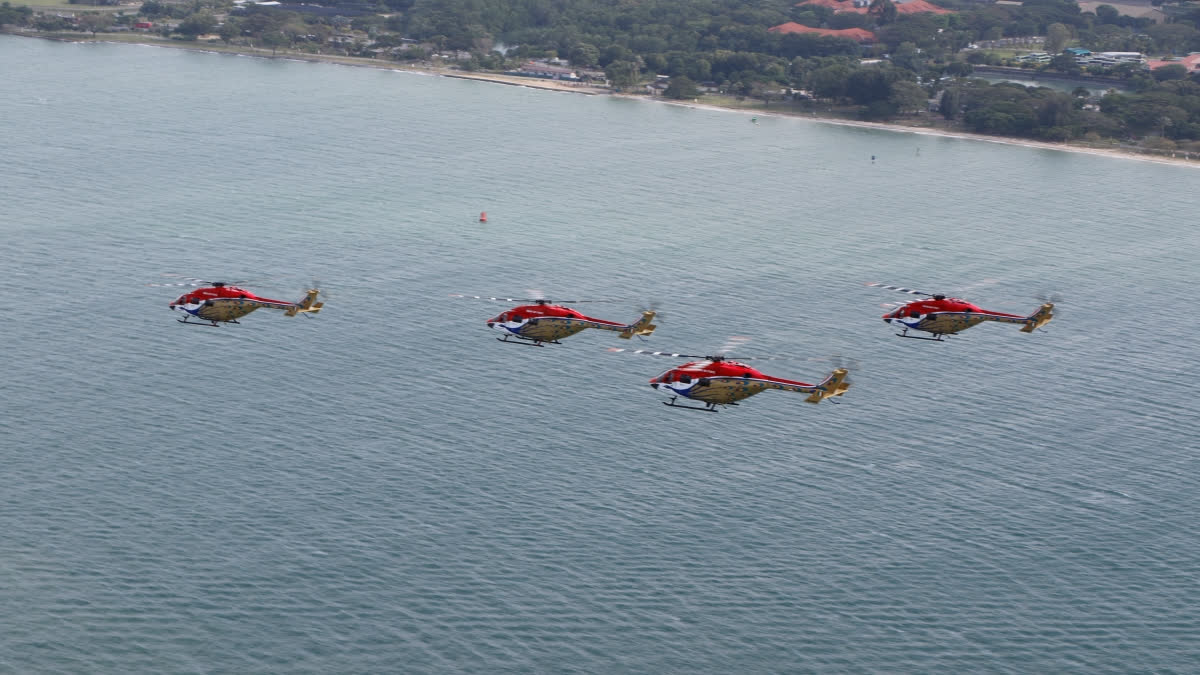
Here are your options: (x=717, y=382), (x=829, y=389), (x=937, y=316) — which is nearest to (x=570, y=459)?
(x=717, y=382)

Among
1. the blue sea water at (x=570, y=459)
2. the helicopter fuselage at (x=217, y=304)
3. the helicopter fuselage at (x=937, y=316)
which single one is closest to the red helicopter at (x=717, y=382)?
the helicopter fuselage at (x=937, y=316)

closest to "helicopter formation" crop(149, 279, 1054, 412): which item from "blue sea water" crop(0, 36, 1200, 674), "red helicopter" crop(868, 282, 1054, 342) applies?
"red helicopter" crop(868, 282, 1054, 342)

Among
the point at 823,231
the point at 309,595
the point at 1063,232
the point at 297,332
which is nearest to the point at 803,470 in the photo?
the point at 309,595

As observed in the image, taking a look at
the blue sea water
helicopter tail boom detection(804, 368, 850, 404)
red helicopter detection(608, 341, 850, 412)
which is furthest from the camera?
red helicopter detection(608, 341, 850, 412)

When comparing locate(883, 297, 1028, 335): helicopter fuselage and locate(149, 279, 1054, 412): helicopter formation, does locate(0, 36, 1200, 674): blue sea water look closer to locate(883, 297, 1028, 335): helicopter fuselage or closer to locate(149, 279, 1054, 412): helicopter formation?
locate(883, 297, 1028, 335): helicopter fuselage

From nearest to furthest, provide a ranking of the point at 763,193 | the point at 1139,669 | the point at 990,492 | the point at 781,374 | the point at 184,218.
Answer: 1. the point at 1139,669
2. the point at 990,492
3. the point at 781,374
4. the point at 184,218
5. the point at 763,193

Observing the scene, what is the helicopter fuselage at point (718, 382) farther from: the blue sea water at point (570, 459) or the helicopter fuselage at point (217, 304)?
the helicopter fuselage at point (217, 304)

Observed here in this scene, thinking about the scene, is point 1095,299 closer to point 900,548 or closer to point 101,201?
point 900,548

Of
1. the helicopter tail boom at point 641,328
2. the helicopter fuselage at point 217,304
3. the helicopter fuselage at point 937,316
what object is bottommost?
the helicopter fuselage at point 217,304
